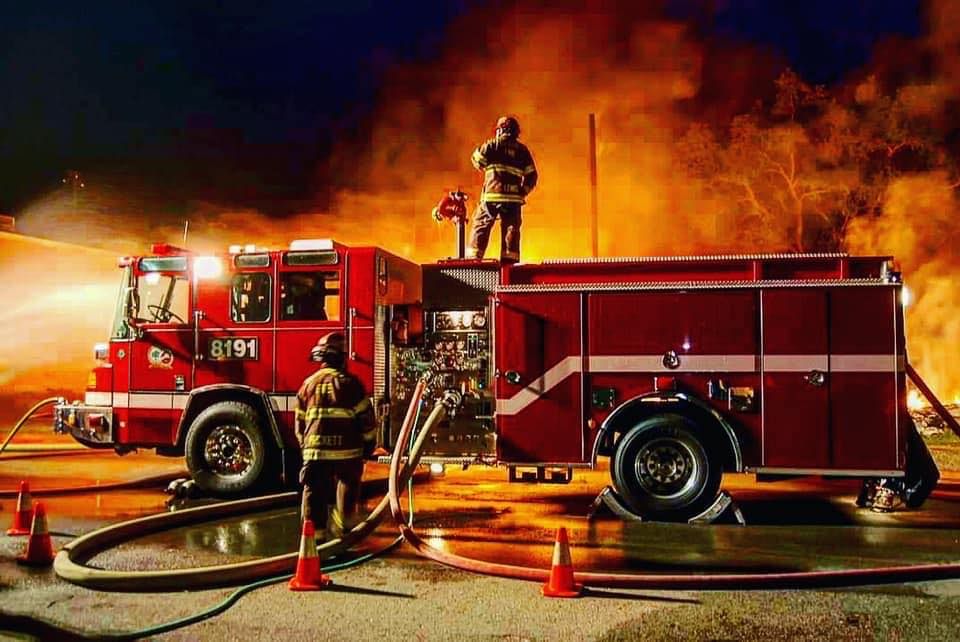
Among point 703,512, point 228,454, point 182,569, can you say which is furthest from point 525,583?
point 228,454

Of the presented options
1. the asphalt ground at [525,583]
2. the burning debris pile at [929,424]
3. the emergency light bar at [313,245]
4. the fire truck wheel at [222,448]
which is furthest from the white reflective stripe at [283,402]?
the burning debris pile at [929,424]

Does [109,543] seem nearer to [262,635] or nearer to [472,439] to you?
[262,635]

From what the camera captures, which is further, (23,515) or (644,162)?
(644,162)

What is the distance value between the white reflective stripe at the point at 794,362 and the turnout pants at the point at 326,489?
3.70 meters

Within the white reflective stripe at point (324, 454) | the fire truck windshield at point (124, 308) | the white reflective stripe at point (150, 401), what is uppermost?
the fire truck windshield at point (124, 308)

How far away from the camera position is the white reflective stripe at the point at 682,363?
305 inches

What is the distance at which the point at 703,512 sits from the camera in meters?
7.78

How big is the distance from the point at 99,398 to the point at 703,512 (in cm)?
644

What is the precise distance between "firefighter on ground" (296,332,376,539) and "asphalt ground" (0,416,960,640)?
360 mm

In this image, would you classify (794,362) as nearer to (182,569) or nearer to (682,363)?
(682,363)

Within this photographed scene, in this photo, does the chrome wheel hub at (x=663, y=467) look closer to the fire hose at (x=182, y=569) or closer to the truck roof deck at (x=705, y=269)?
the truck roof deck at (x=705, y=269)

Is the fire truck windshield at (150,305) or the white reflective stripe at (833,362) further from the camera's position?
the fire truck windshield at (150,305)

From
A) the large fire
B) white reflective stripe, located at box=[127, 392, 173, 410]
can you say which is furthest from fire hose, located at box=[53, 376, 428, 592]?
the large fire

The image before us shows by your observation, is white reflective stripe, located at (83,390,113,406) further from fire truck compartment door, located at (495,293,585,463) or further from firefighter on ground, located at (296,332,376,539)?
fire truck compartment door, located at (495,293,585,463)
